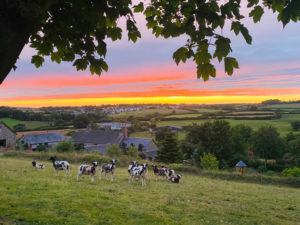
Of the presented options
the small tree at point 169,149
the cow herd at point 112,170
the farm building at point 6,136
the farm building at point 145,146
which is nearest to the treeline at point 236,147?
the small tree at point 169,149

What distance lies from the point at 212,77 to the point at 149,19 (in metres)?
2.61

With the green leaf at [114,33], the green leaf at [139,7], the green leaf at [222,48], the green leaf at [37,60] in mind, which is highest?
the green leaf at [139,7]

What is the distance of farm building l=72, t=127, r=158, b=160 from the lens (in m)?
76.1

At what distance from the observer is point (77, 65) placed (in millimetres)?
5836

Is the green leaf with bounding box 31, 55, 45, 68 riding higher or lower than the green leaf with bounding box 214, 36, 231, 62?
higher

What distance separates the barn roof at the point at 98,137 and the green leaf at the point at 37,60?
73131 mm

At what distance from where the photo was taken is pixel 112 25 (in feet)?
19.6

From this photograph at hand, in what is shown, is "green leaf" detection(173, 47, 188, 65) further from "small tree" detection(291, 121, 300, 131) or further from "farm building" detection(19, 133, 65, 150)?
"small tree" detection(291, 121, 300, 131)

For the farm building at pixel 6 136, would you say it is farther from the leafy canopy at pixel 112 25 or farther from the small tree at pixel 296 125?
the small tree at pixel 296 125

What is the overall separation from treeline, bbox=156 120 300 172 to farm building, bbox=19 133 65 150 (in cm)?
3295

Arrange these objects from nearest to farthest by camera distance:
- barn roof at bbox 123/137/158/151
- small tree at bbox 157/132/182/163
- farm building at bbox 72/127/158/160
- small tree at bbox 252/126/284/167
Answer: small tree at bbox 157/132/182/163
small tree at bbox 252/126/284/167
farm building at bbox 72/127/158/160
barn roof at bbox 123/137/158/151

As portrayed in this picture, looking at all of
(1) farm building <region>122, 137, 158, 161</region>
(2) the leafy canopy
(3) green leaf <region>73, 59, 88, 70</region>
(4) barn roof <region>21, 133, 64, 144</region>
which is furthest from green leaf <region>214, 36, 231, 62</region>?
(4) barn roof <region>21, 133, 64, 144</region>

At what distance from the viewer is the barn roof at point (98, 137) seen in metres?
79.7

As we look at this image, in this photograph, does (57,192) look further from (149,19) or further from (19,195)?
(149,19)
